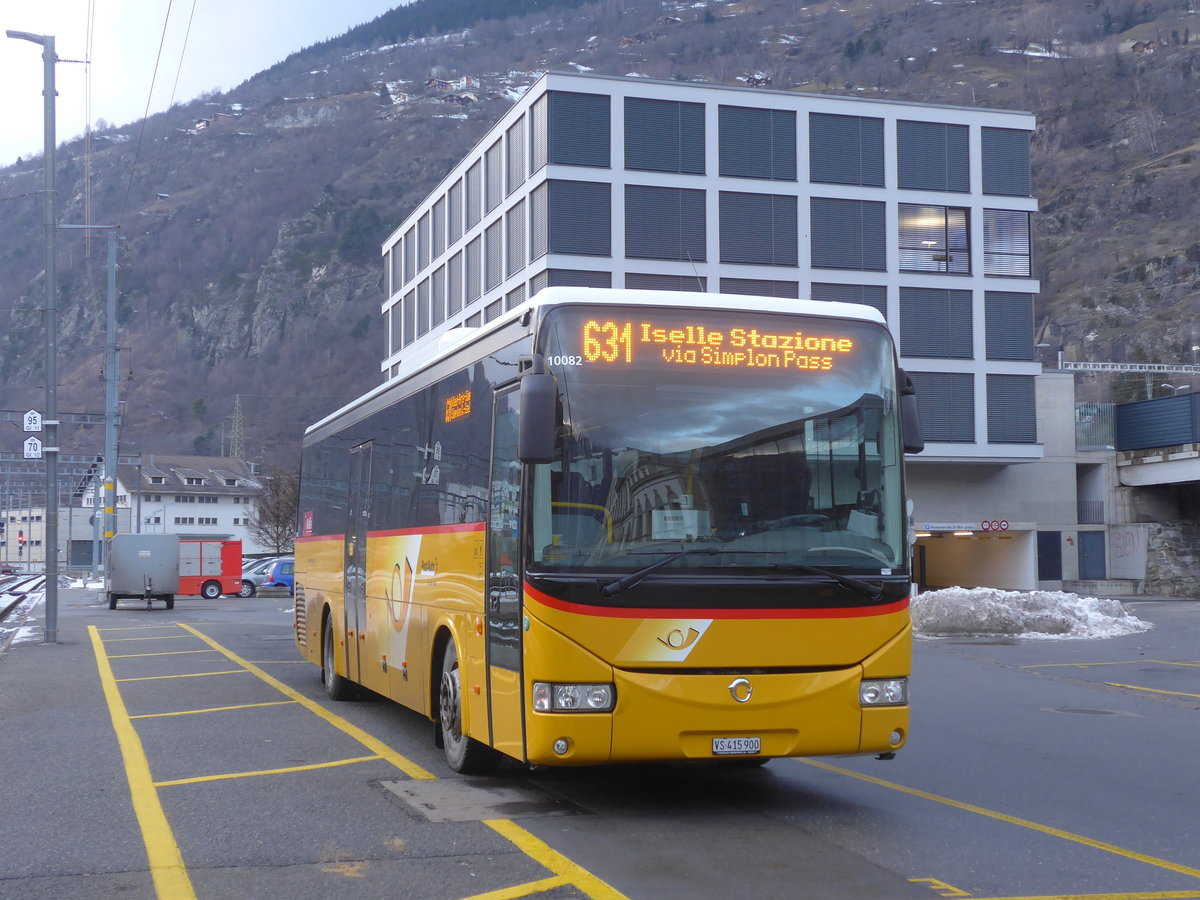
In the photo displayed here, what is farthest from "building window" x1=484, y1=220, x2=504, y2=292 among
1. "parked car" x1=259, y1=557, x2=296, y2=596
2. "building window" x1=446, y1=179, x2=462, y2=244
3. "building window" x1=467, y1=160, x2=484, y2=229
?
"parked car" x1=259, y1=557, x2=296, y2=596

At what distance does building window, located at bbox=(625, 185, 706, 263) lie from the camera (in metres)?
48.1

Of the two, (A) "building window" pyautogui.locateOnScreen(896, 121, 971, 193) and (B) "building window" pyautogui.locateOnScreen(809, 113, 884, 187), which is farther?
(A) "building window" pyautogui.locateOnScreen(896, 121, 971, 193)

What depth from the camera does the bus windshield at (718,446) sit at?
7758 millimetres

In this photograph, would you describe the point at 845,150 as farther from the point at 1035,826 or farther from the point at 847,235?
the point at 1035,826

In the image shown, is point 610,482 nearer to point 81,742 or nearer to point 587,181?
point 81,742

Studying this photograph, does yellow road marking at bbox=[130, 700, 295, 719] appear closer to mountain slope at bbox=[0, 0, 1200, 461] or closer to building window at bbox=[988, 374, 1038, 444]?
building window at bbox=[988, 374, 1038, 444]

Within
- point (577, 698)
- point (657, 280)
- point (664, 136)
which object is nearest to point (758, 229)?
point (657, 280)

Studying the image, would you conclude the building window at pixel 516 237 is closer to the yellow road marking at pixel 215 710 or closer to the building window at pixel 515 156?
the building window at pixel 515 156

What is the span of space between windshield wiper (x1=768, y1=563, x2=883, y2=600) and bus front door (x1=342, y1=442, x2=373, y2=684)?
5575mm

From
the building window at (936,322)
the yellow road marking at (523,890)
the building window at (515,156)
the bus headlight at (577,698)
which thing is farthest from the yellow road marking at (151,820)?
the building window at (936,322)

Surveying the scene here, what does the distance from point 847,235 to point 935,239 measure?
134 inches

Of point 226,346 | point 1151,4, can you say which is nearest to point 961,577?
point 226,346

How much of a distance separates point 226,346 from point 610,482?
176 meters

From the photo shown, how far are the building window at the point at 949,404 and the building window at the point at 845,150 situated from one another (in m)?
7.36
